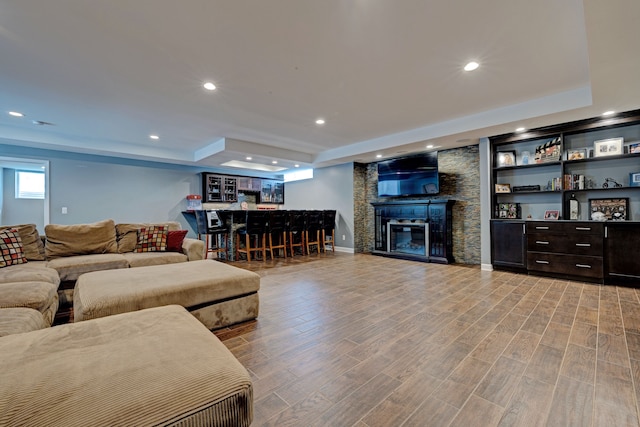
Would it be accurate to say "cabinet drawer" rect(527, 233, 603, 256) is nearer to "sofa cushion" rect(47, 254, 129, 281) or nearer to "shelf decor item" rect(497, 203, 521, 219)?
"shelf decor item" rect(497, 203, 521, 219)

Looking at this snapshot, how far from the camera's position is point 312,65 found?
8.98 feet

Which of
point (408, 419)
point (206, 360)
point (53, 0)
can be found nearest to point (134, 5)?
point (53, 0)

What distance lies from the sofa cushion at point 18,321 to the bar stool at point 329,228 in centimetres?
547

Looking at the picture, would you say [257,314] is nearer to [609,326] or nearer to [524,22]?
[609,326]

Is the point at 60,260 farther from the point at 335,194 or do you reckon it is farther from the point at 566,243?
the point at 566,243

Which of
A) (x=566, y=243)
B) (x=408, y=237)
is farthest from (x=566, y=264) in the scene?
(x=408, y=237)

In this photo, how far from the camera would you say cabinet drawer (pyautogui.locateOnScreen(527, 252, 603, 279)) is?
12.2 ft

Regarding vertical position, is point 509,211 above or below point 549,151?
below

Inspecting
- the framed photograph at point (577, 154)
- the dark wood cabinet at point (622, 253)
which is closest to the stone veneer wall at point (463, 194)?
the framed photograph at point (577, 154)

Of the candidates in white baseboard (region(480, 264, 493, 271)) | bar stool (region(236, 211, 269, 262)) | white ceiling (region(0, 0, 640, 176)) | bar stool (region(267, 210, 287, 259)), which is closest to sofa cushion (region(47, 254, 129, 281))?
white ceiling (region(0, 0, 640, 176))

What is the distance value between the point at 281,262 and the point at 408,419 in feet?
14.1

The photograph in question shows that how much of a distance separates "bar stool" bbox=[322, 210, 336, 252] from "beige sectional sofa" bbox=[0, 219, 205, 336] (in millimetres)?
3464

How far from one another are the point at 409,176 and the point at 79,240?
574 centimetres

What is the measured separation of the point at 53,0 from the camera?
187cm
